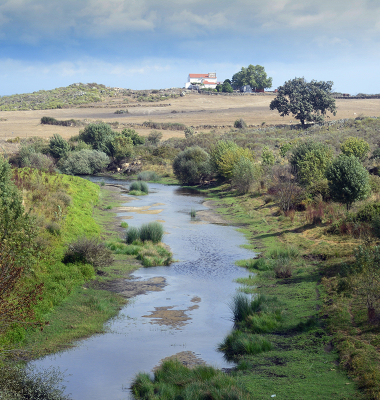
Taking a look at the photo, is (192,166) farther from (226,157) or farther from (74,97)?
(74,97)

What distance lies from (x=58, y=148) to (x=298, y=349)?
58843mm

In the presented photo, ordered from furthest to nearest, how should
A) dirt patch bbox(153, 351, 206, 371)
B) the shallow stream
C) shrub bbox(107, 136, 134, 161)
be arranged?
shrub bbox(107, 136, 134, 161), dirt patch bbox(153, 351, 206, 371), the shallow stream

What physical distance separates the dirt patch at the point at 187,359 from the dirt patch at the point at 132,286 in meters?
5.29

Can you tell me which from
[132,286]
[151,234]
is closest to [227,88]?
[151,234]

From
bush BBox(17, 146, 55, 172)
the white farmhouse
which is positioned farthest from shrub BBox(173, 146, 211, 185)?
the white farmhouse

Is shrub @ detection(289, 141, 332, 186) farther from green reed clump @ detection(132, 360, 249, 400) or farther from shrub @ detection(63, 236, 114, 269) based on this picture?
green reed clump @ detection(132, 360, 249, 400)

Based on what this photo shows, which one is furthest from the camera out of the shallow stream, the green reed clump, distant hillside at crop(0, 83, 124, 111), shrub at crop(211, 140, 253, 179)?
distant hillside at crop(0, 83, 124, 111)

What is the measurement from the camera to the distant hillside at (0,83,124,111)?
142500 mm

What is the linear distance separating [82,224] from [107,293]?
851 centimetres

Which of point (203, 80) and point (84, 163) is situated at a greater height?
point (203, 80)

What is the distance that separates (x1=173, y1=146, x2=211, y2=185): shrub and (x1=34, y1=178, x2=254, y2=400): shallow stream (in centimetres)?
2643

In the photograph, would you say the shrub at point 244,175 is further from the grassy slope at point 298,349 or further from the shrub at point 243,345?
the shrub at point 243,345

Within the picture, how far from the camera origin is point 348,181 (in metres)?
25.5

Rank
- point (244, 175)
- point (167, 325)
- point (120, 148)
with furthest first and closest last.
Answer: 1. point (120, 148)
2. point (244, 175)
3. point (167, 325)
